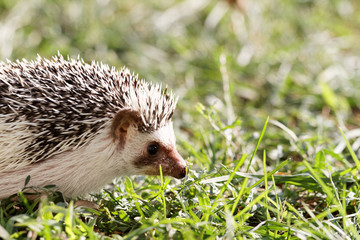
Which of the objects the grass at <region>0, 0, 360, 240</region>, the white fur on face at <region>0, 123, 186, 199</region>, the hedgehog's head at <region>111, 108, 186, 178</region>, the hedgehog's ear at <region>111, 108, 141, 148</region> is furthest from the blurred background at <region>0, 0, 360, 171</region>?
the hedgehog's ear at <region>111, 108, 141, 148</region>

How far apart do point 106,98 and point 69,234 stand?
1.12m

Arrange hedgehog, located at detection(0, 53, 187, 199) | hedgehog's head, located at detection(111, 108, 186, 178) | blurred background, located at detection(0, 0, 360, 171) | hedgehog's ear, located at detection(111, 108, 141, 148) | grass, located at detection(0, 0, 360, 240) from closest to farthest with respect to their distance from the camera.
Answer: grass, located at detection(0, 0, 360, 240) → hedgehog, located at detection(0, 53, 187, 199) → hedgehog's ear, located at detection(111, 108, 141, 148) → hedgehog's head, located at detection(111, 108, 186, 178) → blurred background, located at detection(0, 0, 360, 171)

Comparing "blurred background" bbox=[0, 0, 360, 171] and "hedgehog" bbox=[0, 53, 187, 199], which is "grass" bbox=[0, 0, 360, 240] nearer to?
"blurred background" bbox=[0, 0, 360, 171]

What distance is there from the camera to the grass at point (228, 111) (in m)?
3.18

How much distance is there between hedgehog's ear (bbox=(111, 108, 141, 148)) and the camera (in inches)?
141

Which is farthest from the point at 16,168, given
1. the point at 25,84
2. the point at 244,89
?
the point at 244,89

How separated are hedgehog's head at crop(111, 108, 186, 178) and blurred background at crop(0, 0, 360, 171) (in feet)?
3.81

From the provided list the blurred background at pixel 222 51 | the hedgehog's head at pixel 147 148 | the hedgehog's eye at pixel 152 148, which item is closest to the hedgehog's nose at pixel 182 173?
the hedgehog's head at pixel 147 148

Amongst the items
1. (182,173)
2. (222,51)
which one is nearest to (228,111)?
(222,51)

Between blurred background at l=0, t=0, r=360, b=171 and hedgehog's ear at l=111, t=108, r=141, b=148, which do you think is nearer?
hedgehog's ear at l=111, t=108, r=141, b=148

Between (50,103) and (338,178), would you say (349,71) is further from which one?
(50,103)

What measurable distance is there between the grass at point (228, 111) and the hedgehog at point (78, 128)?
0.17 metres

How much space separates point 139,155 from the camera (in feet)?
12.3

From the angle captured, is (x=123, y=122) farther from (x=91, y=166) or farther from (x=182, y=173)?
(x=182, y=173)
